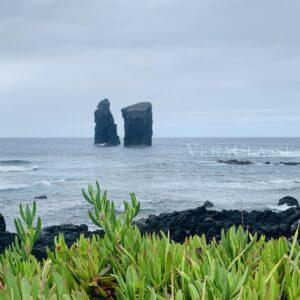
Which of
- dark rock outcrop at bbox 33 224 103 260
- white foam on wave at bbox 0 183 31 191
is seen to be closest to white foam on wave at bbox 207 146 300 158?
white foam on wave at bbox 0 183 31 191

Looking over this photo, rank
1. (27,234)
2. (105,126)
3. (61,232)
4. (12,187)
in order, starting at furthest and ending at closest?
(105,126) → (12,187) → (61,232) → (27,234)

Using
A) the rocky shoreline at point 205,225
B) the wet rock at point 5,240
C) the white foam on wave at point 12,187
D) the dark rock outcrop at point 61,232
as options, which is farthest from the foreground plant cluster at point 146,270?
the white foam on wave at point 12,187

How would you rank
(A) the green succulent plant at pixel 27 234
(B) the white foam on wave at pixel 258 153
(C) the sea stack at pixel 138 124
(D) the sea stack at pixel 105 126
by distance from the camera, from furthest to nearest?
(D) the sea stack at pixel 105 126 → (C) the sea stack at pixel 138 124 → (B) the white foam on wave at pixel 258 153 → (A) the green succulent plant at pixel 27 234

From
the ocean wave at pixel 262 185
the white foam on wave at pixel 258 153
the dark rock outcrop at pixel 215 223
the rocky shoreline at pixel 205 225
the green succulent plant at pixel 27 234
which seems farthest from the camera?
the white foam on wave at pixel 258 153

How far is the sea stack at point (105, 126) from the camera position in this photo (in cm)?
13762

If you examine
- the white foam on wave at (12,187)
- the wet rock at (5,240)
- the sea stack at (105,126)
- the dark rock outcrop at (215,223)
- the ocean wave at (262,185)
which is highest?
the sea stack at (105,126)

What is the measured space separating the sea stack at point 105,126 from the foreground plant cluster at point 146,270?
134m

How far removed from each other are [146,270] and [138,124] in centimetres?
12334

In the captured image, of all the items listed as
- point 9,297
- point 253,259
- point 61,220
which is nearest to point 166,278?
point 253,259

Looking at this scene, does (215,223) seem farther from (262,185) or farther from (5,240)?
(262,185)

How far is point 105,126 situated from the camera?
139875 millimetres

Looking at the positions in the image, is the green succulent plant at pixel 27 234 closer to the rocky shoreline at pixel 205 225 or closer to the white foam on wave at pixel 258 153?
the rocky shoreline at pixel 205 225

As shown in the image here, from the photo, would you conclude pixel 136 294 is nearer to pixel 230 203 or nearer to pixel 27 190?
pixel 230 203

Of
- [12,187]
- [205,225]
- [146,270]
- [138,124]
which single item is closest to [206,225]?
[205,225]
